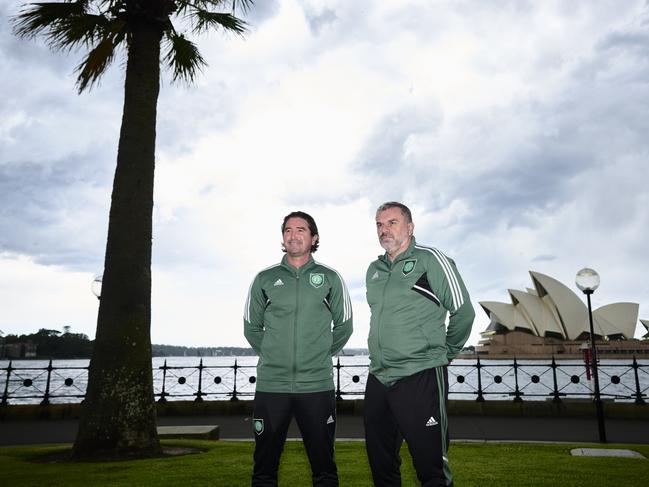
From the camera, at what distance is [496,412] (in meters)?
12.8

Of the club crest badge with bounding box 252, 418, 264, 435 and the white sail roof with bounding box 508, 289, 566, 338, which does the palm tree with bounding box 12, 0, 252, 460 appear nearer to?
the club crest badge with bounding box 252, 418, 264, 435

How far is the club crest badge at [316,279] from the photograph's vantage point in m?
3.39

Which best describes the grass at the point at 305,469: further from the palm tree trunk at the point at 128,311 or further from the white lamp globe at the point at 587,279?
the white lamp globe at the point at 587,279

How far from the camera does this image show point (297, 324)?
3258 mm

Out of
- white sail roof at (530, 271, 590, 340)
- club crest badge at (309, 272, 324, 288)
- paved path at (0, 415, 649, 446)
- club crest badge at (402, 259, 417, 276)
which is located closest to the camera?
club crest badge at (402, 259, 417, 276)

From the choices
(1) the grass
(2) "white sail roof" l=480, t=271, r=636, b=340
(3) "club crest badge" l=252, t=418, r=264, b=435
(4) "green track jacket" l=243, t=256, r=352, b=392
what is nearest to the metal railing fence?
(4) "green track jacket" l=243, t=256, r=352, b=392

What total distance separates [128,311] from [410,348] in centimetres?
509

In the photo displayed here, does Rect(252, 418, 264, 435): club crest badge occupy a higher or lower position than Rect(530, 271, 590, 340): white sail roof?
lower

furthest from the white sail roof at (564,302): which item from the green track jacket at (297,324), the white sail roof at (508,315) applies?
the green track jacket at (297,324)

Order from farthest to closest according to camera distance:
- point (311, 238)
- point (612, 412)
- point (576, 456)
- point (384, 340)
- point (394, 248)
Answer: point (612, 412) < point (576, 456) < point (311, 238) < point (394, 248) < point (384, 340)

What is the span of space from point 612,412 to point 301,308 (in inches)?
476

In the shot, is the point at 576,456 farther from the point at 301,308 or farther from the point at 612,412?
the point at 612,412

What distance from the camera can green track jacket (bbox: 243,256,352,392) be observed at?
10.4 feet

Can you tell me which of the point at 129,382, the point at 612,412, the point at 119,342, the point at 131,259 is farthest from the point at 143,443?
the point at 612,412
